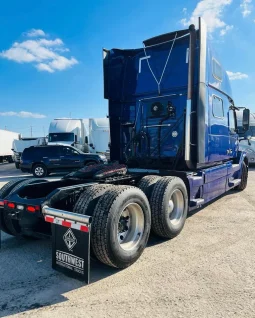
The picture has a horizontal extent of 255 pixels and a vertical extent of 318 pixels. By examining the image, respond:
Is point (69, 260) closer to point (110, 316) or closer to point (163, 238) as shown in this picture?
point (110, 316)

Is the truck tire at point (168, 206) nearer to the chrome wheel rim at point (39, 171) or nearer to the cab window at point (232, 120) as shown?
the cab window at point (232, 120)

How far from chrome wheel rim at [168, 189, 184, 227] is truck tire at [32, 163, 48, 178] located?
1113 cm

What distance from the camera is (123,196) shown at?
3.22 m

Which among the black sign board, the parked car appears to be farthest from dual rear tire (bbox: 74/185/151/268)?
the parked car

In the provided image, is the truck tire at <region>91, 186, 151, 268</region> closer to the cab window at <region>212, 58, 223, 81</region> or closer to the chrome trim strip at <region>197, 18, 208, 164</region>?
the chrome trim strip at <region>197, 18, 208, 164</region>

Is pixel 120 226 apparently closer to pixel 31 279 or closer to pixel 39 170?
pixel 31 279

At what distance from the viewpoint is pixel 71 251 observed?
2.89 meters

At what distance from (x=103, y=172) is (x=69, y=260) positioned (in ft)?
5.14

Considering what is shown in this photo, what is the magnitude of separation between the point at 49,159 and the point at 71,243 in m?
12.0

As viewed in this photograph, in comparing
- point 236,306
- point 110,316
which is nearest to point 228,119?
point 236,306

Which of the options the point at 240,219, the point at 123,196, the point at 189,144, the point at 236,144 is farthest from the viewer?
the point at 236,144

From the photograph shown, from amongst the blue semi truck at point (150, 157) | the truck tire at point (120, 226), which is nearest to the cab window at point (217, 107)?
the blue semi truck at point (150, 157)

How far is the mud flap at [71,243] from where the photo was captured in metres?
2.78

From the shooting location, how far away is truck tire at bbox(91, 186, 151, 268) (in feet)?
9.74
